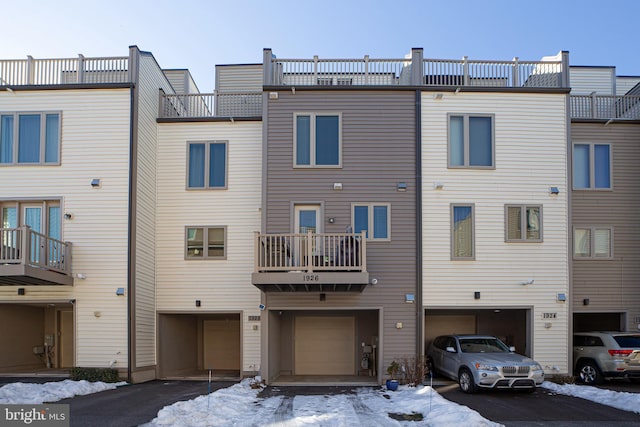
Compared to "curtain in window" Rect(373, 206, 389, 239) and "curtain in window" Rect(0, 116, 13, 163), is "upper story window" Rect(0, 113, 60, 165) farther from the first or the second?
"curtain in window" Rect(373, 206, 389, 239)

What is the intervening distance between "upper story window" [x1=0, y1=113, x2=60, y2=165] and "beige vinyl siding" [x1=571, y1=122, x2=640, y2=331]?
1583 centimetres

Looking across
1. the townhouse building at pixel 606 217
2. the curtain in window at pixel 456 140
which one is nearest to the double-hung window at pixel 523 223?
the townhouse building at pixel 606 217

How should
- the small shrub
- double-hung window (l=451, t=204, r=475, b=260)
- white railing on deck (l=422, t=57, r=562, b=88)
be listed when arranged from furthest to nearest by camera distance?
1. white railing on deck (l=422, t=57, r=562, b=88)
2. double-hung window (l=451, t=204, r=475, b=260)
3. the small shrub

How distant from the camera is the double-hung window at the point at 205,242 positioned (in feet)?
55.4

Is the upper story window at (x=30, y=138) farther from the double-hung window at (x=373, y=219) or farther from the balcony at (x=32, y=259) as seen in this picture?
the double-hung window at (x=373, y=219)

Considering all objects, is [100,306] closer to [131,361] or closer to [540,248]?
[131,361]

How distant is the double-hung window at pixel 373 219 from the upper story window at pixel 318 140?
1481 millimetres

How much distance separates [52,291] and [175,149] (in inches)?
219

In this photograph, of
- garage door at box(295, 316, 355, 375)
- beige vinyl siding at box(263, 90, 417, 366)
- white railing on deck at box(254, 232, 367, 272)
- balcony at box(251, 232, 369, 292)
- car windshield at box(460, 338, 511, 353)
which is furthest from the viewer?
garage door at box(295, 316, 355, 375)

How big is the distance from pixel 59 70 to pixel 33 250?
5.69 meters

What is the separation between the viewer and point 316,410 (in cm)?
1123

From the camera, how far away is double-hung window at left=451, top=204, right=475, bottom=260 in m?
15.8

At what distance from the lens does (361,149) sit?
1590 centimetres

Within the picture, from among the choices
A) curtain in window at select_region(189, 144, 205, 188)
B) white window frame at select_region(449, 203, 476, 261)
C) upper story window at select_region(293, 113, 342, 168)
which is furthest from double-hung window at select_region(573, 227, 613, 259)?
curtain in window at select_region(189, 144, 205, 188)
